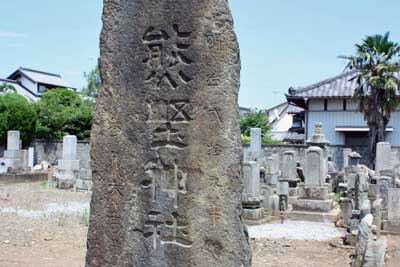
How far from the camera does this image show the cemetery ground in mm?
7812

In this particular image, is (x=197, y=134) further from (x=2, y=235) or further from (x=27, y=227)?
(x=27, y=227)

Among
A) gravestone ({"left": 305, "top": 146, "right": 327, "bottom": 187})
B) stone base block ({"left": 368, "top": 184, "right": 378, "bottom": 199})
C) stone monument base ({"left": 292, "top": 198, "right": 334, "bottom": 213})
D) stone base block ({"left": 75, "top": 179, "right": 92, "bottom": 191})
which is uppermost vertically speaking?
gravestone ({"left": 305, "top": 146, "right": 327, "bottom": 187})

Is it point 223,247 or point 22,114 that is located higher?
point 22,114

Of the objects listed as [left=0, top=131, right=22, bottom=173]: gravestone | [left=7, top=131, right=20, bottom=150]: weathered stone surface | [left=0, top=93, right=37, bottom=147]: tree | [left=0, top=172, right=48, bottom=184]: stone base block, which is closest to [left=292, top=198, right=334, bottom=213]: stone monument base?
[left=0, top=172, right=48, bottom=184]: stone base block

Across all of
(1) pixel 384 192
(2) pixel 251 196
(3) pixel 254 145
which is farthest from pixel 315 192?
(3) pixel 254 145

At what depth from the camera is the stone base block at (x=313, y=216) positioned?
1268 centimetres

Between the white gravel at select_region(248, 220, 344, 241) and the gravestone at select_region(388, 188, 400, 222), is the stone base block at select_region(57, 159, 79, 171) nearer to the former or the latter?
the white gravel at select_region(248, 220, 344, 241)

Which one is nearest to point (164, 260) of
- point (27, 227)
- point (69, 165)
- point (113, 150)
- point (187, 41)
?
point (113, 150)

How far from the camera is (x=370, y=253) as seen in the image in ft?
20.0

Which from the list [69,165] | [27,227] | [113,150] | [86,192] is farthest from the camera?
[69,165]

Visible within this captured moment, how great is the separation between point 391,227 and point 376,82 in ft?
51.0

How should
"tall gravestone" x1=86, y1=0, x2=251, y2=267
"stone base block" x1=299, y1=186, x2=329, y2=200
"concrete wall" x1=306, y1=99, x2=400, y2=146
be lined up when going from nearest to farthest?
"tall gravestone" x1=86, y1=0, x2=251, y2=267 < "stone base block" x1=299, y1=186, x2=329, y2=200 < "concrete wall" x1=306, y1=99, x2=400, y2=146

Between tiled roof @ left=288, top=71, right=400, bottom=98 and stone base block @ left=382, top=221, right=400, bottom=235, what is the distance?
18.8 metres

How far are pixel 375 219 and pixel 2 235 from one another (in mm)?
7154
